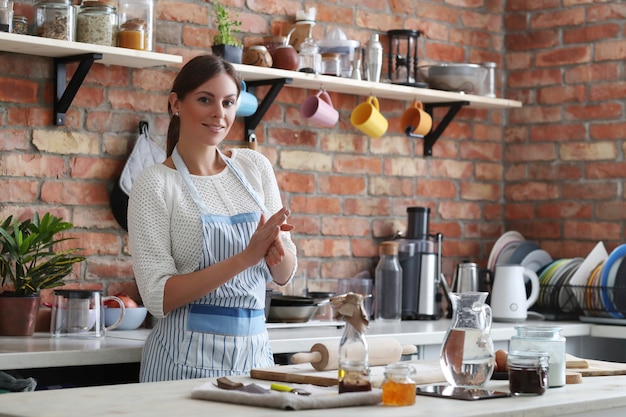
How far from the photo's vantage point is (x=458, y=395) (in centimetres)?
207

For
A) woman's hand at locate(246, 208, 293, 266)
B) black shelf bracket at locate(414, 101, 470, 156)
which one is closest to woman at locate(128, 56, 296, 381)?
woman's hand at locate(246, 208, 293, 266)

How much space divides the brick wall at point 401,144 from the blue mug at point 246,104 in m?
0.13

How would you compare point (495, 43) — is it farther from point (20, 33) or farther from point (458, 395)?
point (458, 395)

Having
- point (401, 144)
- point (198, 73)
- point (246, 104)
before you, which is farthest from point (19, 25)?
point (401, 144)

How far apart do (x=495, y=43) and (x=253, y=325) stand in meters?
2.44

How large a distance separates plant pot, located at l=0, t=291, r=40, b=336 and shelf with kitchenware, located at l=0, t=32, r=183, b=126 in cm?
60

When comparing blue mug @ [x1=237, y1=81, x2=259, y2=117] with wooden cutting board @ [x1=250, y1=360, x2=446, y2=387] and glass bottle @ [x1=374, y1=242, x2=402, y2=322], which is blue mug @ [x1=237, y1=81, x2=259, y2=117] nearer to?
glass bottle @ [x1=374, y1=242, x2=402, y2=322]

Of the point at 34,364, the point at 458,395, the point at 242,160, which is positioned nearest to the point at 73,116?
the point at 242,160

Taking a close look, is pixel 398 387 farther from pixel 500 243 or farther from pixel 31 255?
pixel 500 243

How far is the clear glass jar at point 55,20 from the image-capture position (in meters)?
3.25

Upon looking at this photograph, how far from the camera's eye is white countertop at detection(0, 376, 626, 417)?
1.83 m

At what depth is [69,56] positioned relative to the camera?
3359 mm

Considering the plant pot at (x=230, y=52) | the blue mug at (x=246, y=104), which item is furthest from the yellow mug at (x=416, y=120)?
the plant pot at (x=230, y=52)

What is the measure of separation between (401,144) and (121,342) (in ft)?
5.94
